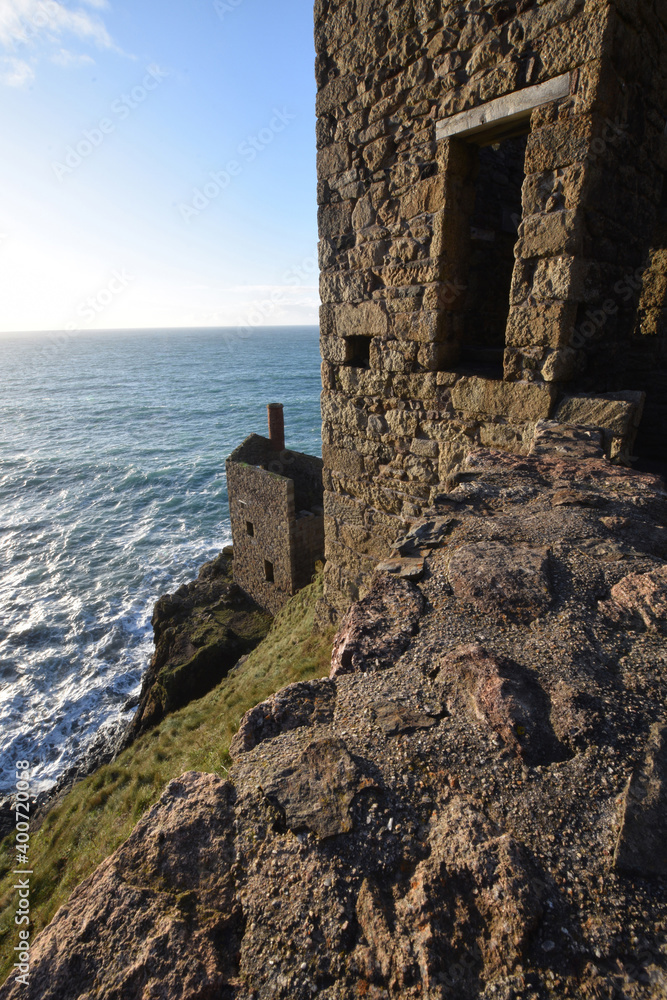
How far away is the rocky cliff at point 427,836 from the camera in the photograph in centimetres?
115

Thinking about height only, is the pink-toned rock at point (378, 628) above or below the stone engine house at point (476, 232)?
below

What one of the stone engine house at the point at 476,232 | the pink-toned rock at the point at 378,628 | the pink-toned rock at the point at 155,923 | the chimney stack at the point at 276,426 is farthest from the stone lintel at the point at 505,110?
the chimney stack at the point at 276,426

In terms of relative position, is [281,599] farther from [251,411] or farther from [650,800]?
[251,411]

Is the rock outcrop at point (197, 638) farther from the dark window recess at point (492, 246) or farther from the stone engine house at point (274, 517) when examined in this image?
the dark window recess at point (492, 246)

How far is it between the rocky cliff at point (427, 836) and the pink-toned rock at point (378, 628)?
1 centimetres

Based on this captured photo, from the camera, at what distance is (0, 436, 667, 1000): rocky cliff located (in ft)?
3.78

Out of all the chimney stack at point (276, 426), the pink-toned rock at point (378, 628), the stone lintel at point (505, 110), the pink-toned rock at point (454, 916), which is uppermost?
the stone lintel at point (505, 110)

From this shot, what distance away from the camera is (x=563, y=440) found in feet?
12.0

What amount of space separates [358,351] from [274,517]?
36.0 feet

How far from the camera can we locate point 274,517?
16.0 m

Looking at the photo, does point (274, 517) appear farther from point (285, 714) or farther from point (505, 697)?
point (505, 697)

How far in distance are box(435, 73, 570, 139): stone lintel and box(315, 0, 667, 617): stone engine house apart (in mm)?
13

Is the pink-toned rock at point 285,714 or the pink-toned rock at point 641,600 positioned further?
the pink-toned rock at point 641,600

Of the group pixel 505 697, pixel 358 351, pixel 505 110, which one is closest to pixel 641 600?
A: pixel 505 697
